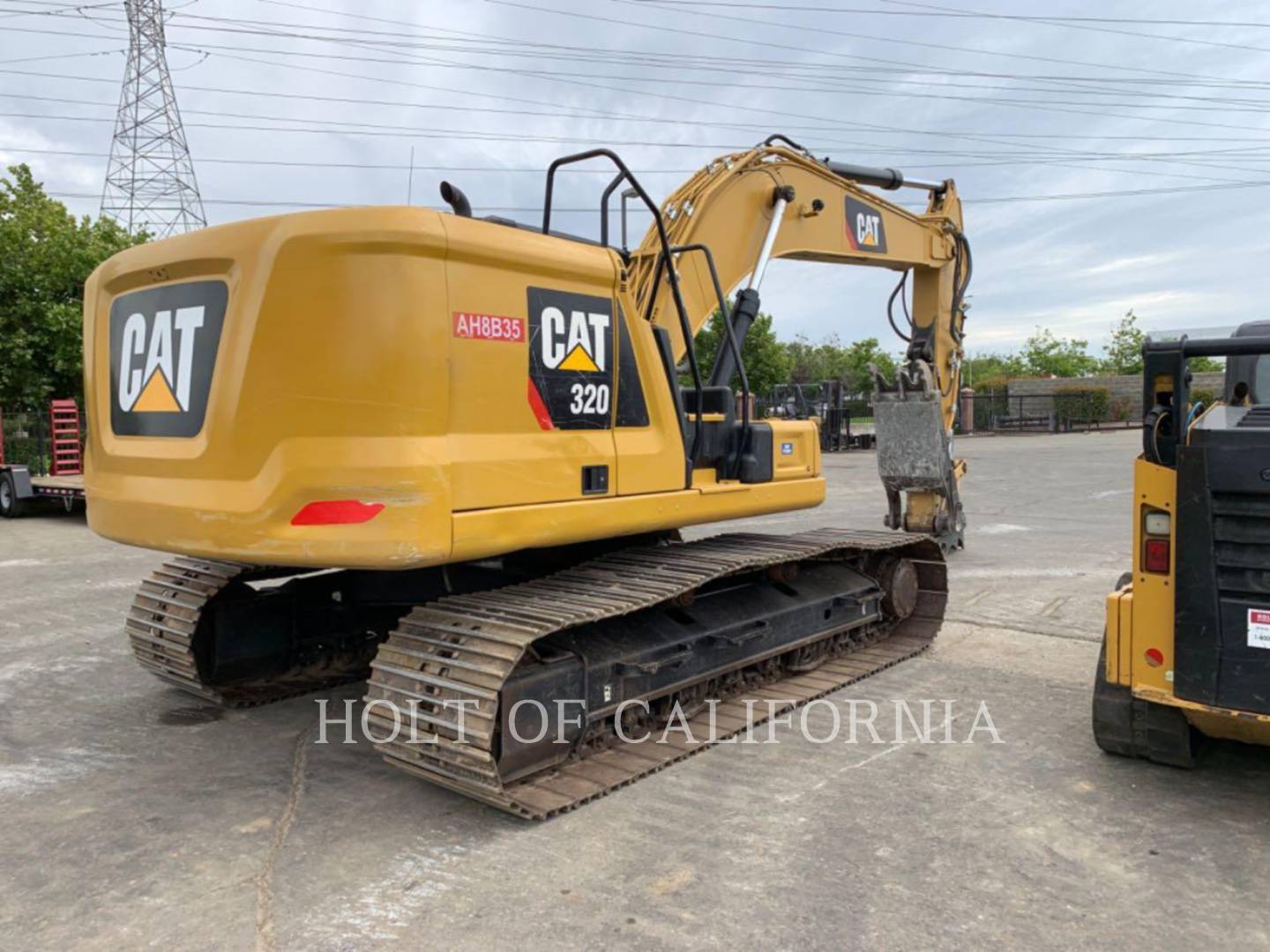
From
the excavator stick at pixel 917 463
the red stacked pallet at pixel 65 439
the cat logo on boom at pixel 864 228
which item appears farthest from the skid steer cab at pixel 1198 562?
the red stacked pallet at pixel 65 439

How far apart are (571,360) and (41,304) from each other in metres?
21.0

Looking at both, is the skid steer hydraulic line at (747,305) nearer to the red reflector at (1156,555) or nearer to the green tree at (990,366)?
the red reflector at (1156,555)

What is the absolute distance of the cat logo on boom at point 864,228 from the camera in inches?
301

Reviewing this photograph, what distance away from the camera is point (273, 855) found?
3.62 metres

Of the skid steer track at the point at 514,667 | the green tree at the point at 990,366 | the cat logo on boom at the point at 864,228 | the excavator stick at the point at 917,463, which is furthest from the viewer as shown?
the green tree at the point at 990,366

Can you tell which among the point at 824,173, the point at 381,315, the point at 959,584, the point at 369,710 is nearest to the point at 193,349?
the point at 381,315

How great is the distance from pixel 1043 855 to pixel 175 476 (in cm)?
362

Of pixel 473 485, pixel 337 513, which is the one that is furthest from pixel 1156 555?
pixel 337 513

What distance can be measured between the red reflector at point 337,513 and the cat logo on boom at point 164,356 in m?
0.69

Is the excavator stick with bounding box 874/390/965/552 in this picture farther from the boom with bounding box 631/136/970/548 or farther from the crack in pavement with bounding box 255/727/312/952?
the crack in pavement with bounding box 255/727/312/952

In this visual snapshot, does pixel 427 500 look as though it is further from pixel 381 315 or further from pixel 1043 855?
pixel 1043 855

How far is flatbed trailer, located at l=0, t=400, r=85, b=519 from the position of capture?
14.9m

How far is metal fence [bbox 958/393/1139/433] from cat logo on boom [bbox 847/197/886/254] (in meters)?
33.3

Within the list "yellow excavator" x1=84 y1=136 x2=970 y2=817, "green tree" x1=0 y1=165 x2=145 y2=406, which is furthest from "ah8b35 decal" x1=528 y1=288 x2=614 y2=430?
"green tree" x1=0 y1=165 x2=145 y2=406
